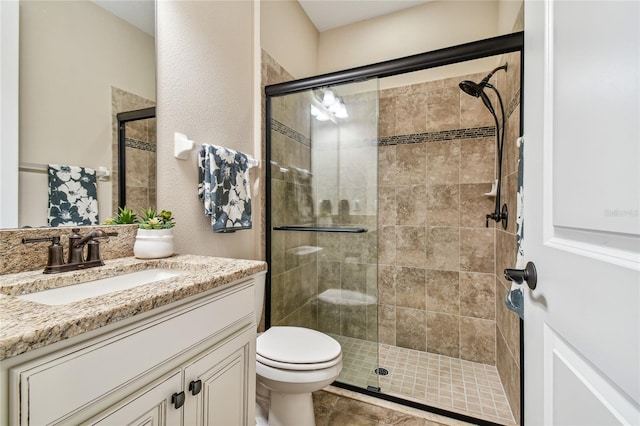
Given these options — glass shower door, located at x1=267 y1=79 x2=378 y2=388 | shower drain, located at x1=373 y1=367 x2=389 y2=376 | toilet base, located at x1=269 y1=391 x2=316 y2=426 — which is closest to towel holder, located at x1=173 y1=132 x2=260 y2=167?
glass shower door, located at x1=267 y1=79 x2=378 y2=388

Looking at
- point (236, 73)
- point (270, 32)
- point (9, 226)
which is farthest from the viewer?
point (270, 32)

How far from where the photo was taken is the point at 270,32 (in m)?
1.94

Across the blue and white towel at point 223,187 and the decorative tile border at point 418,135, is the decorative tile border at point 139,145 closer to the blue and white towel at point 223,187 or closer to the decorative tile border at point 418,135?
the blue and white towel at point 223,187

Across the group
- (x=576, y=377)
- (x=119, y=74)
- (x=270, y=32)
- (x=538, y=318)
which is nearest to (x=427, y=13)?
(x=270, y=32)

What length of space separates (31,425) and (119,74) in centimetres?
119

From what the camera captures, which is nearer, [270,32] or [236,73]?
[236,73]

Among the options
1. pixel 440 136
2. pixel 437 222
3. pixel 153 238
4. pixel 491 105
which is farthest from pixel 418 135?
pixel 153 238

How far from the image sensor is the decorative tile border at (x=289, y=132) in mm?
1930

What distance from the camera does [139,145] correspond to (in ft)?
3.87

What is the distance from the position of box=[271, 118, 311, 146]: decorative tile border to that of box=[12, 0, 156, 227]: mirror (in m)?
0.82

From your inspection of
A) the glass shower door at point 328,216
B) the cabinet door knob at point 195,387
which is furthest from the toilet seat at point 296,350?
the cabinet door knob at point 195,387

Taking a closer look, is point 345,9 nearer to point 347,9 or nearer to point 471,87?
point 347,9

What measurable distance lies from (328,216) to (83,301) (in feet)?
4.94

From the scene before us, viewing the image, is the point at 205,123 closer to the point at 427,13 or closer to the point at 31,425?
the point at 31,425
